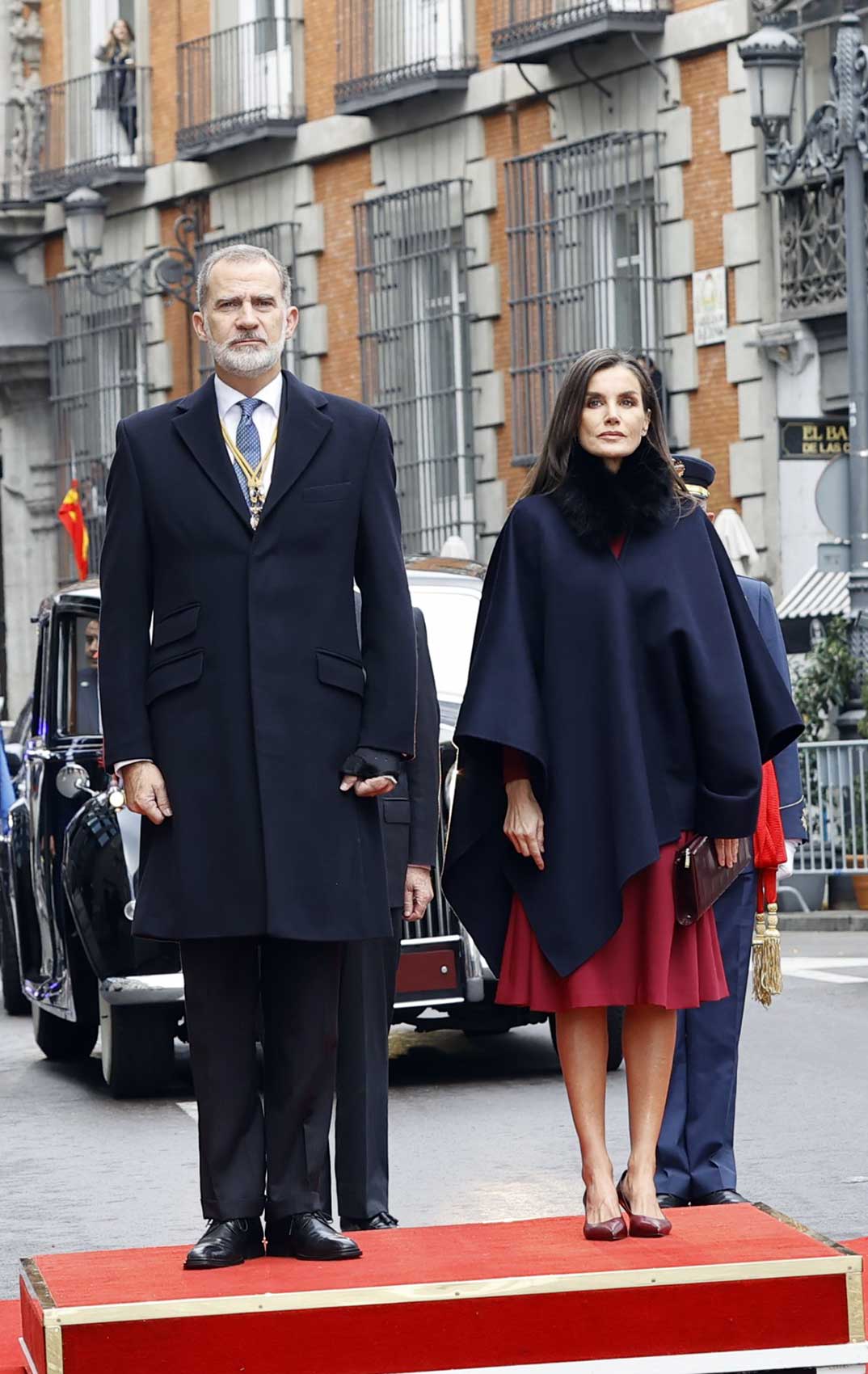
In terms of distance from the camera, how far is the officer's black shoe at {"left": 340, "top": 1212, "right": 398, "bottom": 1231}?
287 inches

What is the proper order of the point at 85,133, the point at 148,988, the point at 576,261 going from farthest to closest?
the point at 85,133 < the point at 576,261 < the point at 148,988

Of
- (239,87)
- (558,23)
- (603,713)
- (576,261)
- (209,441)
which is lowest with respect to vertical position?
(603,713)

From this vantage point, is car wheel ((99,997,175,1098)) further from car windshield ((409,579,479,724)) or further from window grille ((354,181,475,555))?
window grille ((354,181,475,555))

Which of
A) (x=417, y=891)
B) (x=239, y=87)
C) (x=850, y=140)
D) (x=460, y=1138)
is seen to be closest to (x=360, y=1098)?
(x=417, y=891)

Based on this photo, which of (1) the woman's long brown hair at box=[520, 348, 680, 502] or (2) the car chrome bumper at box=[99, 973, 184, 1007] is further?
(2) the car chrome bumper at box=[99, 973, 184, 1007]

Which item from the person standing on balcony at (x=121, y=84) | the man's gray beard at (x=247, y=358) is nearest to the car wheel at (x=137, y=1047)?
the man's gray beard at (x=247, y=358)

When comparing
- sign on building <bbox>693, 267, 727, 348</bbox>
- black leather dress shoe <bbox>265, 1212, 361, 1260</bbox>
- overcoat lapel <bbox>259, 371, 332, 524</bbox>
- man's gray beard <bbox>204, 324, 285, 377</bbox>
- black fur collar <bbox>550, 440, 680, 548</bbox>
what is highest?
sign on building <bbox>693, 267, 727, 348</bbox>

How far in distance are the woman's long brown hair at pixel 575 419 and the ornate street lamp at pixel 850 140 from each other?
46.5 ft

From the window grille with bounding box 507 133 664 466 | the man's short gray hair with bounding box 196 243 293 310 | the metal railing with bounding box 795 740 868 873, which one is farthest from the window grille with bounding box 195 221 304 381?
the man's short gray hair with bounding box 196 243 293 310

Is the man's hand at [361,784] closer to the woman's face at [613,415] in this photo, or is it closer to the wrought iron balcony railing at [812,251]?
the woman's face at [613,415]

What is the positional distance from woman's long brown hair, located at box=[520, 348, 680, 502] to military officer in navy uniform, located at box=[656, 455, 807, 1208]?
110cm

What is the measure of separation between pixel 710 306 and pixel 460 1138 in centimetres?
1597

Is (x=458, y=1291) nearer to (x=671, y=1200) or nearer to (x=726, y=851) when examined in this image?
(x=726, y=851)

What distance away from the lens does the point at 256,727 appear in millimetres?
5949
